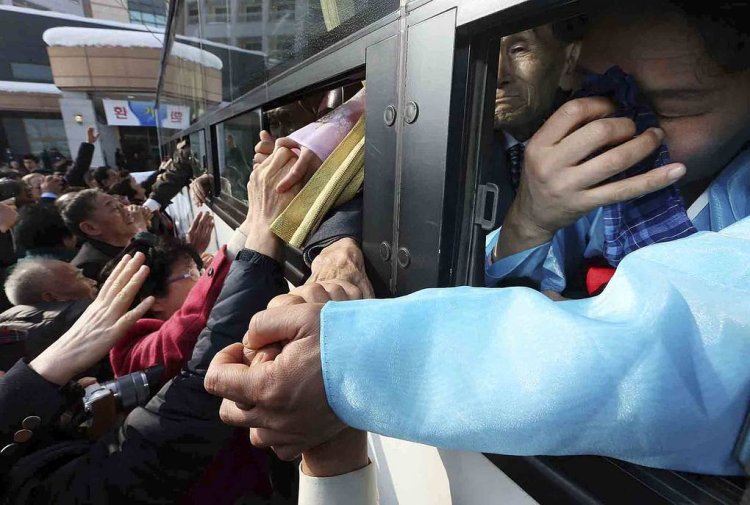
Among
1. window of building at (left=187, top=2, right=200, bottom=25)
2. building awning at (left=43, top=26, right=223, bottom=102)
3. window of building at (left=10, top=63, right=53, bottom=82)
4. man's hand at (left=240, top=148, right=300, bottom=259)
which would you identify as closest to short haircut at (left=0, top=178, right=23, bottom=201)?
window of building at (left=187, top=2, right=200, bottom=25)

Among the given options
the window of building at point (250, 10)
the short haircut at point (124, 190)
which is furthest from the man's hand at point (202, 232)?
the short haircut at point (124, 190)

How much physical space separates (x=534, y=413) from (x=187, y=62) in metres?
4.64

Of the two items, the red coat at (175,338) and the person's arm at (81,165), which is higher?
the person's arm at (81,165)

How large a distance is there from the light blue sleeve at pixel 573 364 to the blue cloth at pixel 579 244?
0.27m

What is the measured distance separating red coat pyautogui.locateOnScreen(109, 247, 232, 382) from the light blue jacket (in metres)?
1.01

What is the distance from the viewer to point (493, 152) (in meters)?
0.81

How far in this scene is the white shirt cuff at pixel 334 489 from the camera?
2.15ft

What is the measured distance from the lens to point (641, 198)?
0.68 m

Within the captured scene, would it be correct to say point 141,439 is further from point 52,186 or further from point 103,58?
point 103,58

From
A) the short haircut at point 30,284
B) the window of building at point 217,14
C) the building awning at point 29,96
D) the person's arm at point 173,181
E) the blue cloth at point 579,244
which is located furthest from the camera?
the building awning at point 29,96

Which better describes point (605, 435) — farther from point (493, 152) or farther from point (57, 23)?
point (57, 23)

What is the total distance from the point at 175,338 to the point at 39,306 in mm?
934

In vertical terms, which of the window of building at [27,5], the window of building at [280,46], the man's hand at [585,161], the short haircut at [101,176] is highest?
the window of building at [27,5]

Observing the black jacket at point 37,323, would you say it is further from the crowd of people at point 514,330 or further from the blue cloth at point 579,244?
the blue cloth at point 579,244
